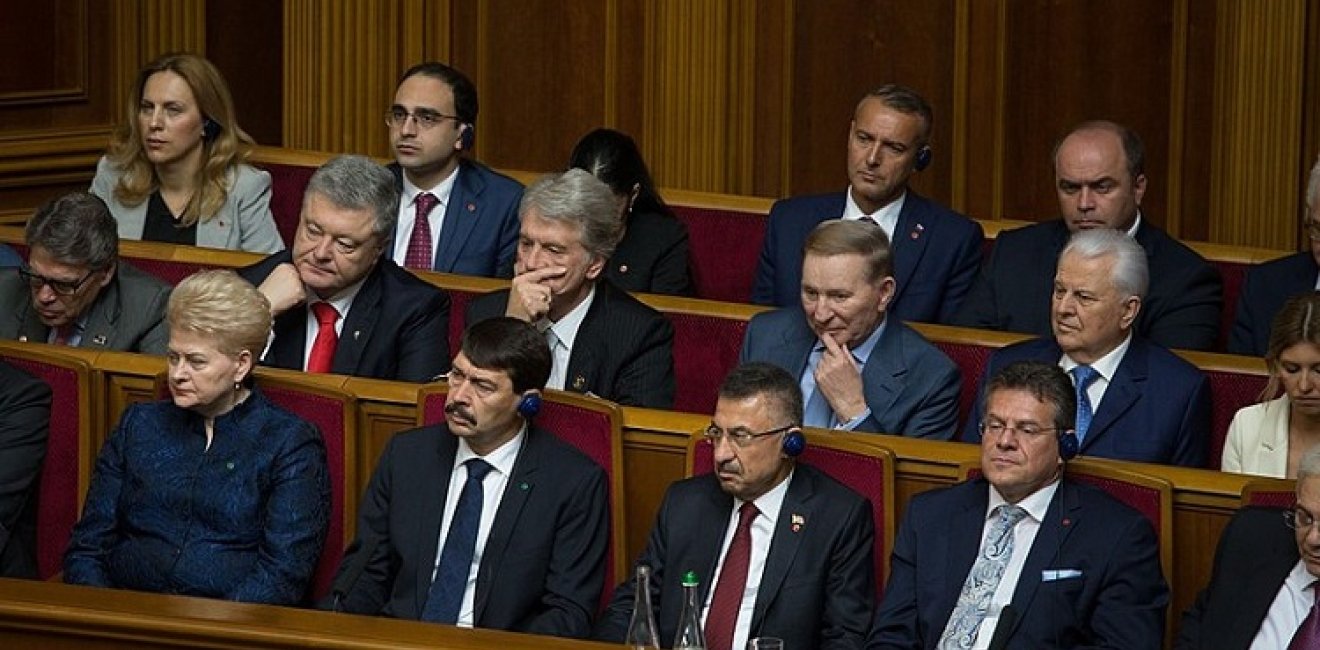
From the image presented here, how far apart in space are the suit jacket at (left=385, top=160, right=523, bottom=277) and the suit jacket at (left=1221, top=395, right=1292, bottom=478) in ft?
5.51

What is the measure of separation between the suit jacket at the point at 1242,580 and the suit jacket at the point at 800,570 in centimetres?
51

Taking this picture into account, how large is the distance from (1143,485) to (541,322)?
1226 millimetres

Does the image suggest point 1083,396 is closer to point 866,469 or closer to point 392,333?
point 866,469

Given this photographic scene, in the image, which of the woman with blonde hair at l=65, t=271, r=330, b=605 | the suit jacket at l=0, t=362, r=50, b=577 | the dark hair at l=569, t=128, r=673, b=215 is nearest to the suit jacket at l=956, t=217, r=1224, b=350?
the dark hair at l=569, t=128, r=673, b=215

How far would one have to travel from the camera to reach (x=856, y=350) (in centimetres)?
461

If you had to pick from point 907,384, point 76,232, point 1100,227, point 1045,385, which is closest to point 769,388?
point 1045,385

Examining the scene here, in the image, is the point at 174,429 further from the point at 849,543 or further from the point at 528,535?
→ the point at 849,543

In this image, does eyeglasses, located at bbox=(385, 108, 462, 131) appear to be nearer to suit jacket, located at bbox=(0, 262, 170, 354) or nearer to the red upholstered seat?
suit jacket, located at bbox=(0, 262, 170, 354)

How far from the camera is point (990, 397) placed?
3.98 m

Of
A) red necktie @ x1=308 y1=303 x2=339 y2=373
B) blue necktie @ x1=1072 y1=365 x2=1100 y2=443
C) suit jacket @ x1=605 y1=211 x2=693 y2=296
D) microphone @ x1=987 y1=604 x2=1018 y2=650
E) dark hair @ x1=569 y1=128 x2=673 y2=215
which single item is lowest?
microphone @ x1=987 y1=604 x2=1018 y2=650

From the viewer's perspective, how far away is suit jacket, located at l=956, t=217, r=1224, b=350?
4.87 metres

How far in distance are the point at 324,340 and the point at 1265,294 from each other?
1.78 metres

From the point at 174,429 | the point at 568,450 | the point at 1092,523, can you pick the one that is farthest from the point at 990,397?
the point at 174,429

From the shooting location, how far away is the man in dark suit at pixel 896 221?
521 cm
